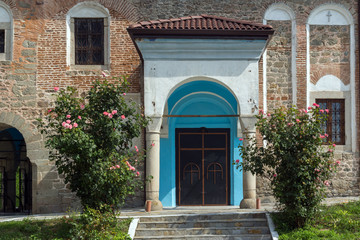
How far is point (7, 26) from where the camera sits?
14.0 metres

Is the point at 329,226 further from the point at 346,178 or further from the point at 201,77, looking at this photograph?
the point at 346,178

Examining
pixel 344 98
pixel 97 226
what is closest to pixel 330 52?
pixel 344 98

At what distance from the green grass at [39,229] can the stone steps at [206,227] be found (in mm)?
541

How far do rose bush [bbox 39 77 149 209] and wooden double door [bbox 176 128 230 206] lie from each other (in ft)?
15.7

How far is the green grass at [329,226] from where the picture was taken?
30.1 feet

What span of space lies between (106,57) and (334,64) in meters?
6.85

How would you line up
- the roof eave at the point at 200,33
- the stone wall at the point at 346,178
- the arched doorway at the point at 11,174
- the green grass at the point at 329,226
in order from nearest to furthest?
the green grass at the point at 329,226
the roof eave at the point at 200,33
the stone wall at the point at 346,178
the arched doorway at the point at 11,174

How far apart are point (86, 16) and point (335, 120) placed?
812 centimetres

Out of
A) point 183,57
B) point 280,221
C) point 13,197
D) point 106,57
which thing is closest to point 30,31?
point 106,57

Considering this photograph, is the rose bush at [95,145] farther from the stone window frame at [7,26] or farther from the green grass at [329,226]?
the stone window frame at [7,26]

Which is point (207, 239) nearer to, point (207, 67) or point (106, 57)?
point (207, 67)

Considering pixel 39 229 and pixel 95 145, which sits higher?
pixel 95 145

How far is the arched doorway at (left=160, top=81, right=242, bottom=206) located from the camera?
1448 cm

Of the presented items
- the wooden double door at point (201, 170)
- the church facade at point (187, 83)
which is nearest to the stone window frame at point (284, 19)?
the church facade at point (187, 83)
